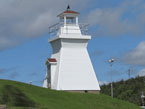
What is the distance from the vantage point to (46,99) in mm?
39344

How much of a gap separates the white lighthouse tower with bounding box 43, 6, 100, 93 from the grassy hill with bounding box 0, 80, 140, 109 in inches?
324

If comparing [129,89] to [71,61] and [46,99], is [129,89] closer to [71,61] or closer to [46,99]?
[71,61]

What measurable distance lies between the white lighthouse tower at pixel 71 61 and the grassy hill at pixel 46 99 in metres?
8.22

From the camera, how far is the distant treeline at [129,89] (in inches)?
2470

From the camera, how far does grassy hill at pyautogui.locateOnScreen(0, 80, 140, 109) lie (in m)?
36.7

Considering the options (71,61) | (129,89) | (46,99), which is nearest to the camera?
(46,99)

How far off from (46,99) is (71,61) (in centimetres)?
1616

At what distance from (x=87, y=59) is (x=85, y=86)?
13.7ft

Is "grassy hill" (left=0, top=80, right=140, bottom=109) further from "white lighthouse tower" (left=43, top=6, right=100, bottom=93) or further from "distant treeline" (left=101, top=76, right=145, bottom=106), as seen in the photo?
"distant treeline" (left=101, top=76, right=145, bottom=106)

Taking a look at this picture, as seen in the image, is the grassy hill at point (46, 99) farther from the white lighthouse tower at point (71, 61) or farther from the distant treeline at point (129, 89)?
the distant treeline at point (129, 89)

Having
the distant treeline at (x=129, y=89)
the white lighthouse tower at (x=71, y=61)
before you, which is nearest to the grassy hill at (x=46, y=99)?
the white lighthouse tower at (x=71, y=61)

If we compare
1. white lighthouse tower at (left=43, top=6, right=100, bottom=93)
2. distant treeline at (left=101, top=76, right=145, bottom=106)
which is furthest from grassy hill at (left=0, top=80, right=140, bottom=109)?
distant treeline at (left=101, top=76, right=145, bottom=106)

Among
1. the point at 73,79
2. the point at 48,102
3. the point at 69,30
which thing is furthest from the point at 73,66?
the point at 48,102

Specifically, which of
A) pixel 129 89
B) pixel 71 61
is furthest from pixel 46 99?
pixel 129 89
